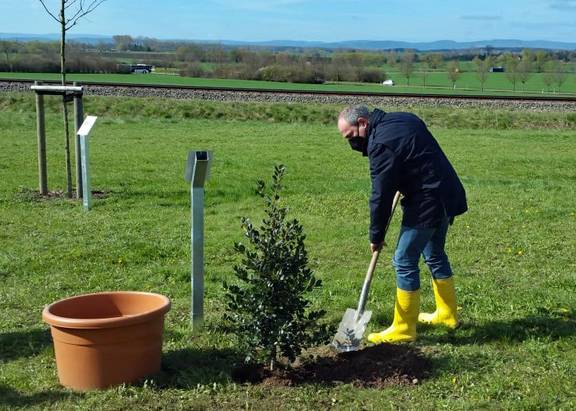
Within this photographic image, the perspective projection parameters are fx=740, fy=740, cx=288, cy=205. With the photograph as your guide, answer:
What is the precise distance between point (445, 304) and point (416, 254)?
0.75m

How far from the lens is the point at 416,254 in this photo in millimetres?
5605

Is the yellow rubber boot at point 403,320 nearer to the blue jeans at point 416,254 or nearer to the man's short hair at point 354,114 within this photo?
the blue jeans at point 416,254

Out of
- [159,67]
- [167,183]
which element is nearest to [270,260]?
[167,183]

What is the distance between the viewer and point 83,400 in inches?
188

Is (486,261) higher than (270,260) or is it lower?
lower

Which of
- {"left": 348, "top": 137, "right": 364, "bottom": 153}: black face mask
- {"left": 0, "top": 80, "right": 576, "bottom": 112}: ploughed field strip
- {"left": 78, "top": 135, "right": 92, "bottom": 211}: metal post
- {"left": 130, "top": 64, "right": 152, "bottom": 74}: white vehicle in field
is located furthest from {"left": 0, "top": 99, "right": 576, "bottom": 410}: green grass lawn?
{"left": 130, "top": 64, "right": 152, "bottom": 74}: white vehicle in field

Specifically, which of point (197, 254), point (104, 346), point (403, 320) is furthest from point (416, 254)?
point (104, 346)

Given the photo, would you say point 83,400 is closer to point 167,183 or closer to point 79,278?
point 79,278

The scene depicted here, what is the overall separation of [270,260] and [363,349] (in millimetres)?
1158

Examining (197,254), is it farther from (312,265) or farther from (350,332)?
(312,265)

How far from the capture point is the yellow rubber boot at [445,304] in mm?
6070

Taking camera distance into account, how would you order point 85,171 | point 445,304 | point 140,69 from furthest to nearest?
point 140,69
point 85,171
point 445,304

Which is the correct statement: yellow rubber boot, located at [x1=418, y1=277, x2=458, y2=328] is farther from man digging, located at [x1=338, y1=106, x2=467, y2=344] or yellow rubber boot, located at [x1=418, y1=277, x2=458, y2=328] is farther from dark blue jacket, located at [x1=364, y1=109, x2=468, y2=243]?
dark blue jacket, located at [x1=364, y1=109, x2=468, y2=243]

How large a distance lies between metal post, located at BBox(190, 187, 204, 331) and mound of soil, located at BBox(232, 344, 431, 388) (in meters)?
0.94
